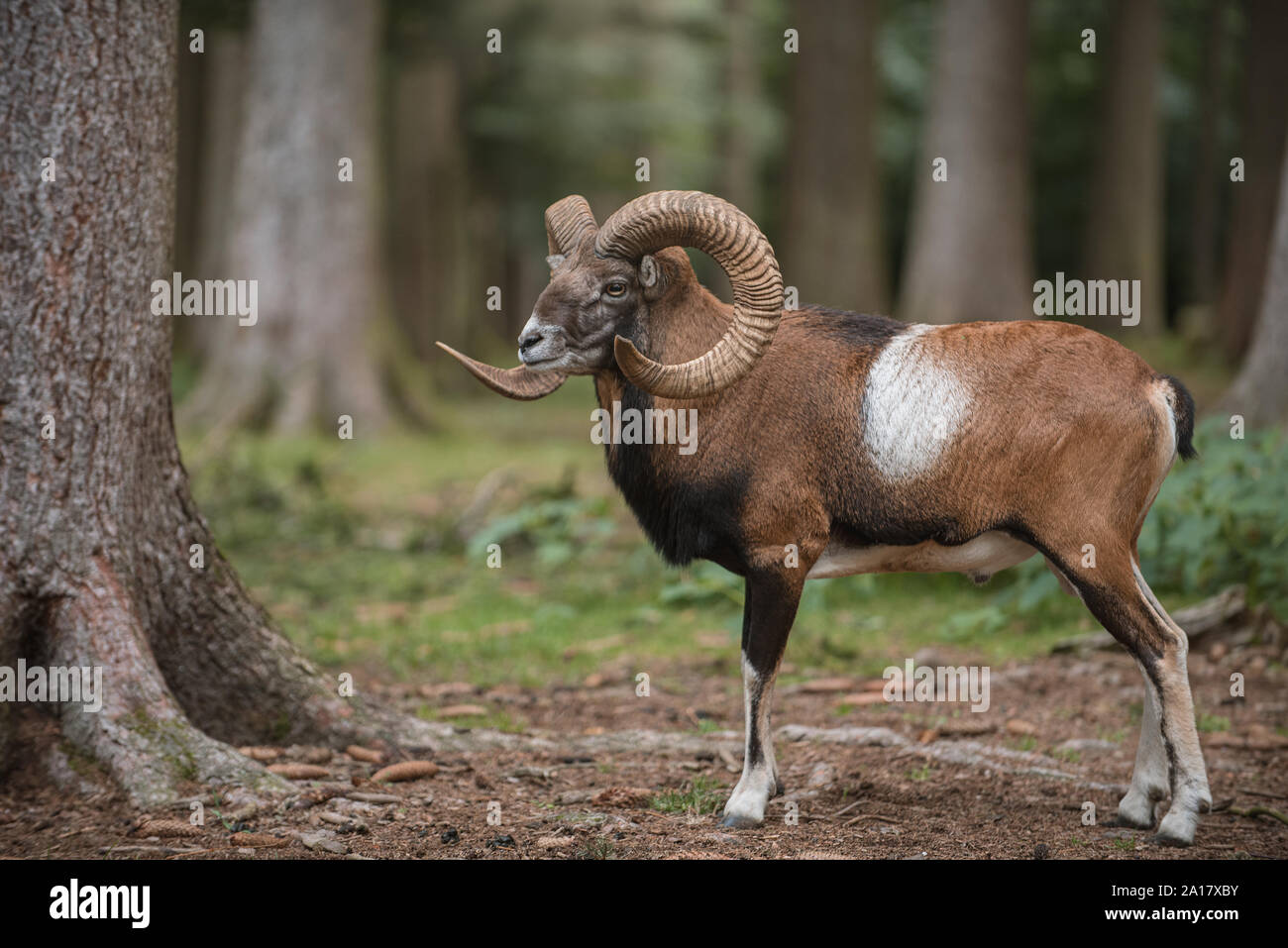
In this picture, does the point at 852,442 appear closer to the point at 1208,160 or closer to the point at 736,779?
the point at 736,779

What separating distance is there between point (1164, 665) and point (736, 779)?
6.85 ft

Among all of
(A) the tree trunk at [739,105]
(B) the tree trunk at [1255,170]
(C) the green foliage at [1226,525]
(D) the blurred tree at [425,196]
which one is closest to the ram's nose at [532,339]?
(C) the green foliage at [1226,525]

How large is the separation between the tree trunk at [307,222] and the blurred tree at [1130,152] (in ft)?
50.4

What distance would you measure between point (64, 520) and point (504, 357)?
2483 centimetres

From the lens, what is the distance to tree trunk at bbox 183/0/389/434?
17641 millimetres

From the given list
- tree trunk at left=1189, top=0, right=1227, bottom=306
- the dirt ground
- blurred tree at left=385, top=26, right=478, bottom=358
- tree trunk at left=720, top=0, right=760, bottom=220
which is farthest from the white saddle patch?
tree trunk at left=1189, top=0, right=1227, bottom=306

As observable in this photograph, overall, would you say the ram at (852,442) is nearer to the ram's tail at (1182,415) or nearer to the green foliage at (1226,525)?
the ram's tail at (1182,415)

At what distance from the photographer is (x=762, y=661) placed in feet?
19.6

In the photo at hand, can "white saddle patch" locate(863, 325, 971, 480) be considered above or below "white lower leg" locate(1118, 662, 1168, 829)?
above

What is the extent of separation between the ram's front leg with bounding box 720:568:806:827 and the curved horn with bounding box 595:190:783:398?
909 millimetres

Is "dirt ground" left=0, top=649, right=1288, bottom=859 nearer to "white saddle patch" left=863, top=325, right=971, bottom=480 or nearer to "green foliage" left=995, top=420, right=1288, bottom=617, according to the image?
"green foliage" left=995, top=420, right=1288, bottom=617

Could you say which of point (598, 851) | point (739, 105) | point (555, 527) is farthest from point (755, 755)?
point (739, 105)

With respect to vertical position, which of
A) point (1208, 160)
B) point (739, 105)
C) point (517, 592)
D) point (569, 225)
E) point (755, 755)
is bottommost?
point (755, 755)
